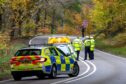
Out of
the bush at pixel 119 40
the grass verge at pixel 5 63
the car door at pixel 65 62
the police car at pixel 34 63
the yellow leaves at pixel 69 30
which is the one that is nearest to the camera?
the police car at pixel 34 63

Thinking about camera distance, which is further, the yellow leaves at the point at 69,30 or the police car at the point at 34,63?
the yellow leaves at the point at 69,30

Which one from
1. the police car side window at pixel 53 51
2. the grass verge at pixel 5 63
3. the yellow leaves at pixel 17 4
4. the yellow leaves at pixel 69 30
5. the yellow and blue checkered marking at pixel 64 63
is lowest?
the yellow leaves at pixel 69 30

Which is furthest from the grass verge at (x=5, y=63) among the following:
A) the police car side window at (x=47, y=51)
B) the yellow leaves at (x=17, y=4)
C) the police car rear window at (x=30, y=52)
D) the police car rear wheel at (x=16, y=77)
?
the yellow leaves at (x=17, y=4)

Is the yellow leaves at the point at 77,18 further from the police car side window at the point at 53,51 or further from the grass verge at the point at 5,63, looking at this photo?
the police car side window at the point at 53,51

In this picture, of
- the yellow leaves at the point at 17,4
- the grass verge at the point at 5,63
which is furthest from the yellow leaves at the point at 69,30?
the grass verge at the point at 5,63

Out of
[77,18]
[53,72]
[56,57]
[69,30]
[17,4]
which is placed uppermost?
[17,4]

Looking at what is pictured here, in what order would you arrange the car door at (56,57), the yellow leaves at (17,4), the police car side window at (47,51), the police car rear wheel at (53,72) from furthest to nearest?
the yellow leaves at (17,4) → the car door at (56,57) → the police car rear wheel at (53,72) → the police car side window at (47,51)

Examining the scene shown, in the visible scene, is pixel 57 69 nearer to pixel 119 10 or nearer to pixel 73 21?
pixel 119 10

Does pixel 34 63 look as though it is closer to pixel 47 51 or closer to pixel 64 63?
pixel 47 51

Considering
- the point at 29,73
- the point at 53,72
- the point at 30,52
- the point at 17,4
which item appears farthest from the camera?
the point at 17,4

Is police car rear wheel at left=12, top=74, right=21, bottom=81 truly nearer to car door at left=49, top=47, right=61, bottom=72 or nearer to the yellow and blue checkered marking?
the yellow and blue checkered marking

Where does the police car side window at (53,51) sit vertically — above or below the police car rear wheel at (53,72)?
above

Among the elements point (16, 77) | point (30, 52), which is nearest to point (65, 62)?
point (30, 52)

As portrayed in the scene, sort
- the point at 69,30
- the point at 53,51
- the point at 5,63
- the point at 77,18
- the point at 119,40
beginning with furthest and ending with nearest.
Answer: the point at 69,30 → the point at 77,18 → the point at 119,40 → the point at 5,63 → the point at 53,51
